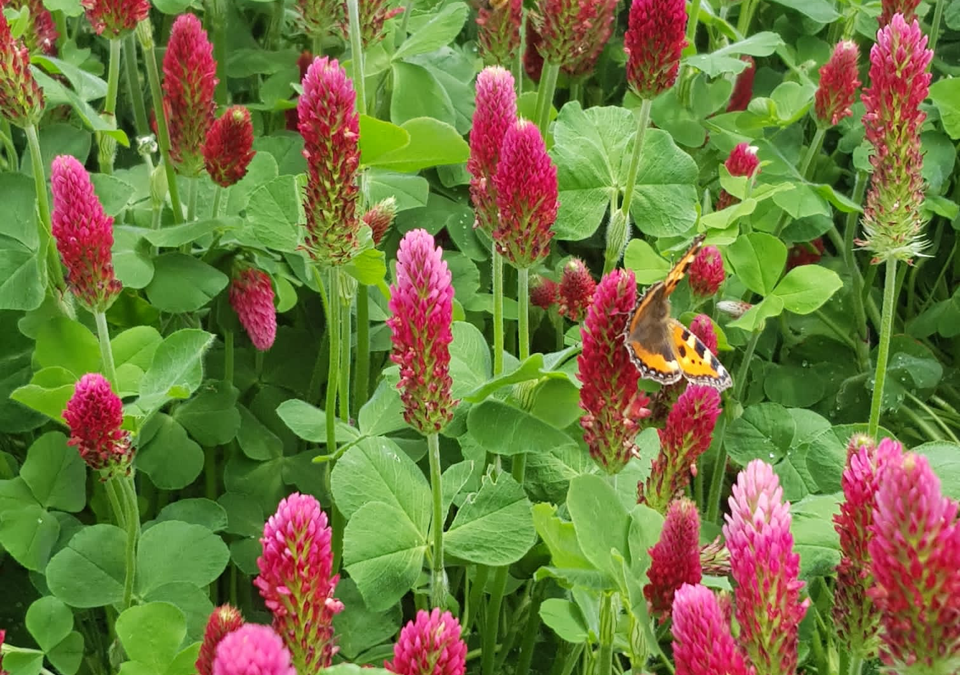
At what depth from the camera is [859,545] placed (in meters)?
0.95

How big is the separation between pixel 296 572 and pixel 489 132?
2.16 feet

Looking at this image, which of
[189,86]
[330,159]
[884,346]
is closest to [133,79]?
[189,86]

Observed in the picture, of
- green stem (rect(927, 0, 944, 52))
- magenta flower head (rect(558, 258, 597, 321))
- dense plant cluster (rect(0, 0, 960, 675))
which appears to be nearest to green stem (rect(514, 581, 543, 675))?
dense plant cluster (rect(0, 0, 960, 675))

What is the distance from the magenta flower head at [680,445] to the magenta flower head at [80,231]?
71 cm

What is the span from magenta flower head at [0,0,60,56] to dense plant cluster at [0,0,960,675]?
0.05 m

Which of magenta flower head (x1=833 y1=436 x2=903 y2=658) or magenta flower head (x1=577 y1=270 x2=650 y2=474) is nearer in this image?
magenta flower head (x1=833 y1=436 x2=903 y2=658)

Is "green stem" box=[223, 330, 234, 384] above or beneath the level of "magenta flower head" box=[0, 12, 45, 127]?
beneath

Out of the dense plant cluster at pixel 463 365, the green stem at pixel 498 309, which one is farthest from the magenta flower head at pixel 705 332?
the green stem at pixel 498 309

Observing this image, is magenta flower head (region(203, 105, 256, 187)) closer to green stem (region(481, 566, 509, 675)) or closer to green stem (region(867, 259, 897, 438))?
green stem (region(481, 566, 509, 675))

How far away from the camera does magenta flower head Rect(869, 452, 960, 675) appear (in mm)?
698

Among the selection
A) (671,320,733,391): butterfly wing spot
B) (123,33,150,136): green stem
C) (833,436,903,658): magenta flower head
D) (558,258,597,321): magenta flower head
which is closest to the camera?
(833,436,903,658): magenta flower head

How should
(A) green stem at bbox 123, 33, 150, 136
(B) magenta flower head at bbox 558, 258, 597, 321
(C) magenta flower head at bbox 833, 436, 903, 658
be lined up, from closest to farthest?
(C) magenta flower head at bbox 833, 436, 903, 658, (B) magenta flower head at bbox 558, 258, 597, 321, (A) green stem at bbox 123, 33, 150, 136

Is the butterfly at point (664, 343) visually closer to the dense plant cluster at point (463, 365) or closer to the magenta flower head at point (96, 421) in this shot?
the dense plant cluster at point (463, 365)

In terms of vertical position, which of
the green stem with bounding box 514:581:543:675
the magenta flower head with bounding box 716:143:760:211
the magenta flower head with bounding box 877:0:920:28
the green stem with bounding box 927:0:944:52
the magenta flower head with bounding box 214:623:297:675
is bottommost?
the green stem with bounding box 514:581:543:675
